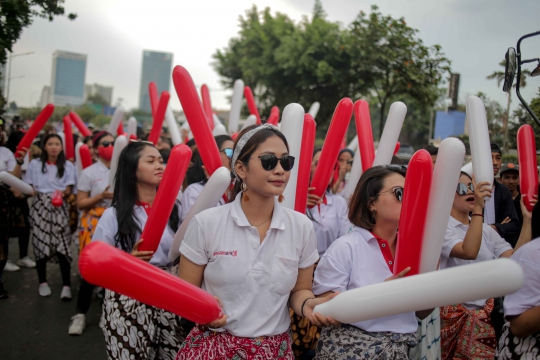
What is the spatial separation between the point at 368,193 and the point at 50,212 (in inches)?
168

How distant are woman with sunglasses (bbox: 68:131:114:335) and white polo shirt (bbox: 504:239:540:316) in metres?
3.24

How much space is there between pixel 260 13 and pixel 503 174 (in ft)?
61.3

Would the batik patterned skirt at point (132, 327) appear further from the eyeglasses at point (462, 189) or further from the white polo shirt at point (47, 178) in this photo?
the white polo shirt at point (47, 178)

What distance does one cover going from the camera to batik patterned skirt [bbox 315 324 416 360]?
2.04 m

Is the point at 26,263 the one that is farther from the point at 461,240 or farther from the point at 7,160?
the point at 461,240

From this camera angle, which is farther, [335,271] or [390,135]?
[390,135]

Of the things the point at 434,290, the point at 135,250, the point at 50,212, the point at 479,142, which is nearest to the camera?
the point at 434,290

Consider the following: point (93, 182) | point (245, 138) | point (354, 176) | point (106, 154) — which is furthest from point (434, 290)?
point (106, 154)

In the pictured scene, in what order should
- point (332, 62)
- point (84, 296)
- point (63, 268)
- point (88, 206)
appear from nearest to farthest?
point (84, 296)
point (88, 206)
point (63, 268)
point (332, 62)

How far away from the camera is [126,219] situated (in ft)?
9.41

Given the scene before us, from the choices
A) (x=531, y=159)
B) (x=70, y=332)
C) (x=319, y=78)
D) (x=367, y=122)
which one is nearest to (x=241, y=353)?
(x=367, y=122)

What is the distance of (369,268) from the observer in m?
2.16

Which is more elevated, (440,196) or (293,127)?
(293,127)

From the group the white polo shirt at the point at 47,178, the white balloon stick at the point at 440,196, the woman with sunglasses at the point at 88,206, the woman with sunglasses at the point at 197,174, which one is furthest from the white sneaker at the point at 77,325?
the white balloon stick at the point at 440,196
